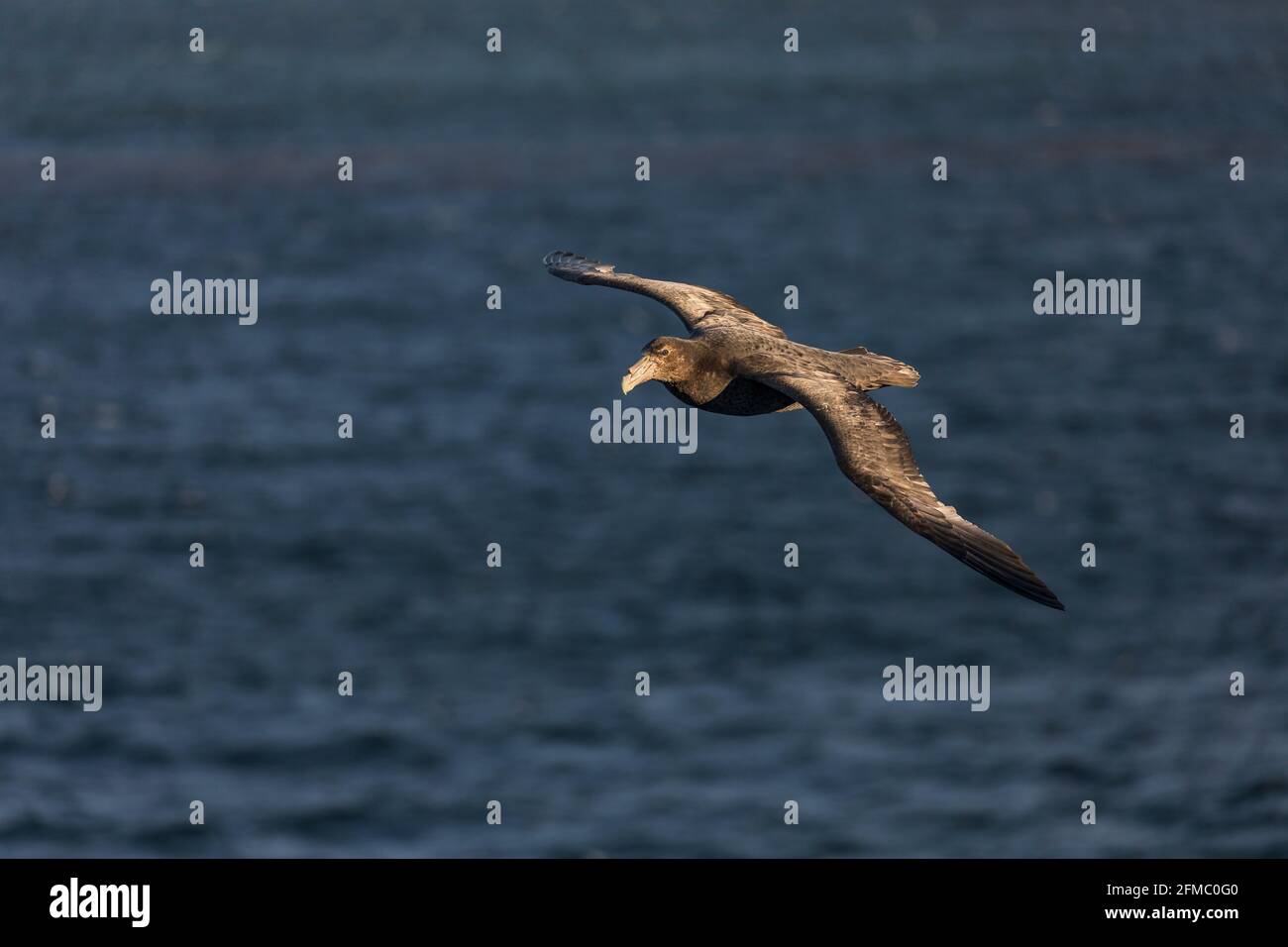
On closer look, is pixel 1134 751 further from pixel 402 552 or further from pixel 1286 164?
pixel 1286 164

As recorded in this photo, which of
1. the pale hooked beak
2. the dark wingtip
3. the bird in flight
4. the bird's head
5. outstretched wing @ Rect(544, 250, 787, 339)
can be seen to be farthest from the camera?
the dark wingtip

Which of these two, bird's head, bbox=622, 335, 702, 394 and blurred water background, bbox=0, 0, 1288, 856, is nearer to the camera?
bird's head, bbox=622, 335, 702, 394

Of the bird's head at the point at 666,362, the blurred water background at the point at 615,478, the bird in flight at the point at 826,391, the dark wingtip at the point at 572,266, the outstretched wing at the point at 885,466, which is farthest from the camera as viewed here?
the blurred water background at the point at 615,478

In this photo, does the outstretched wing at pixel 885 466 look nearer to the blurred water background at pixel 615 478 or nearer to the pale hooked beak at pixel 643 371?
the pale hooked beak at pixel 643 371

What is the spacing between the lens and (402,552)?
60.5 m

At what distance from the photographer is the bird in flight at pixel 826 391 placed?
575 inches

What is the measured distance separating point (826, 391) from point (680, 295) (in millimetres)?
3408

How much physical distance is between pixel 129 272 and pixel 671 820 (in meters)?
41.3

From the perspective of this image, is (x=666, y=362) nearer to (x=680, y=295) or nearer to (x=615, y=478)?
(x=680, y=295)

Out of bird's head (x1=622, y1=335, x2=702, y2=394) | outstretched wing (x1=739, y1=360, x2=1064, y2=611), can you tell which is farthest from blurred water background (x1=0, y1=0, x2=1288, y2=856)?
outstretched wing (x1=739, y1=360, x2=1064, y2=611)

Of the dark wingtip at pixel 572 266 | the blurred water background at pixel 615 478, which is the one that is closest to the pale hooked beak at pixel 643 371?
the dark wingtip at pixel 572 266

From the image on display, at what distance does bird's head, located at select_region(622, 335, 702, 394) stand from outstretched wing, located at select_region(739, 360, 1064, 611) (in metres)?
0.50

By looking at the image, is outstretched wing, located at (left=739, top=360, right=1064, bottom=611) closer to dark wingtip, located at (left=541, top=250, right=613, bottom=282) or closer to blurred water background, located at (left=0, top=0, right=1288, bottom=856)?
dark wingtip, located at (left=541, top=250, right=613, bottom=282)

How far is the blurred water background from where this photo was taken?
50.5 meters
